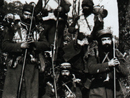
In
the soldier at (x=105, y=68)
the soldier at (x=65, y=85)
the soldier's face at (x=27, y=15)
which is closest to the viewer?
the soldier at (x=105, y=68)

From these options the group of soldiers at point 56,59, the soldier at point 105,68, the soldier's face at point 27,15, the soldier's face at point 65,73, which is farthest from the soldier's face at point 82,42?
the soldier's face at point 27,15

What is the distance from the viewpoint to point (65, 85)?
487cm

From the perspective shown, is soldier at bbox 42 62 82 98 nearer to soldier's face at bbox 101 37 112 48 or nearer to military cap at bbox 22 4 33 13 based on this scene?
soldier's face at bbox 101 37 112 48

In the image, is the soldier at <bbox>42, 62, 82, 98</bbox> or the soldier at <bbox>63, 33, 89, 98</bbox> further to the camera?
the soldier at <bbox>63, 33, 89, 98</bbox>

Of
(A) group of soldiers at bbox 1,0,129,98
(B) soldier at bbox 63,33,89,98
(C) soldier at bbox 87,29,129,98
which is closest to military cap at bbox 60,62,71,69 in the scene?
(A) group of soldiers at bbox 1,0,129,98

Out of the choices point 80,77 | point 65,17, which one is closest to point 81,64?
point 80,77

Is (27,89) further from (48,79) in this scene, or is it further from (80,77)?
(80,77)

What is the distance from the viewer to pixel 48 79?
5.04 m

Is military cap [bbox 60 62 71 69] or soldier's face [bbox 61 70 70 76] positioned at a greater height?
military cap [bbox 60 62 71 69]

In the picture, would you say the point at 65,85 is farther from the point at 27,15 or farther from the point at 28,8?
the point at 28,8

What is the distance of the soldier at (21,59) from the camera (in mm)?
4609

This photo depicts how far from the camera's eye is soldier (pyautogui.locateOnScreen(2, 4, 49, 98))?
15.1 ft

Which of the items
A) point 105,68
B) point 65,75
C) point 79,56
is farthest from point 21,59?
point 105,68

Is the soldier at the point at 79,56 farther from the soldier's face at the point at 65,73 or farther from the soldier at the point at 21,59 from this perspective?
the soldier at the point at 21,59
